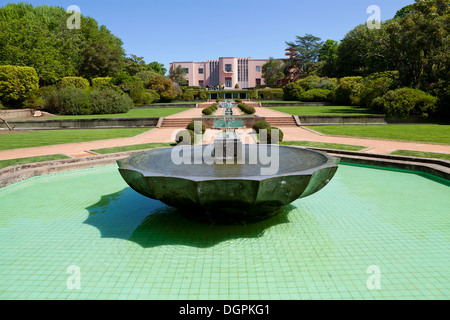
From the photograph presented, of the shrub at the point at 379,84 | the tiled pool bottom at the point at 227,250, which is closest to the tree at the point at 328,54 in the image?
the shrub at the point at 379,84

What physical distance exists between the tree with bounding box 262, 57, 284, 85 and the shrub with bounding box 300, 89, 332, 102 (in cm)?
3054

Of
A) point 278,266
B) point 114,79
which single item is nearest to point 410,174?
point 278,266

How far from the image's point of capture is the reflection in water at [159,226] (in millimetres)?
3821

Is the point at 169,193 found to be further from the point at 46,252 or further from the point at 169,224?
the point at 46,252

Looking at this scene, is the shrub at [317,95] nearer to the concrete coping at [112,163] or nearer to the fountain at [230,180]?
the concrete coping at [112,163]

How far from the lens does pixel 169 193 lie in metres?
3.64

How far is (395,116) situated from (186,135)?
13333 mm

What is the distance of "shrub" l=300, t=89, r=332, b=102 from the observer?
33044 millimetres

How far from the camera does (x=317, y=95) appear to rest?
3359cm

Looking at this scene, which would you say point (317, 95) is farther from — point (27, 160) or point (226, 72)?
point (226, 72)

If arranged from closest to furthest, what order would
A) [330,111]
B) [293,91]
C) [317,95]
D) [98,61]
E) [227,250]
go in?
[227,250], [330,111], [317,95], [98,61], [293,91]

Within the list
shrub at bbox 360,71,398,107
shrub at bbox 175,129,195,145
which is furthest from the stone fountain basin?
shrub at bbox 360,71,398,107

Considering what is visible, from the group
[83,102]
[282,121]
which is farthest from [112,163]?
[83,102]

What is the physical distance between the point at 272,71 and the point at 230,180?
219ft
